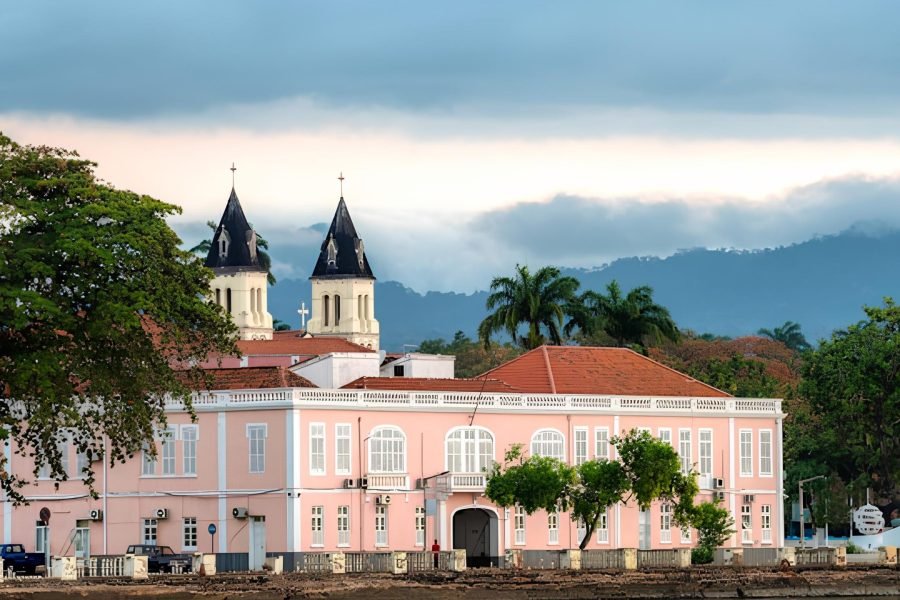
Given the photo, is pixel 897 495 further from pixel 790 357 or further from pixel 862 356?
pixel 790 357

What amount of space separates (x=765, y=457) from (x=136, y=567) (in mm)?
28712

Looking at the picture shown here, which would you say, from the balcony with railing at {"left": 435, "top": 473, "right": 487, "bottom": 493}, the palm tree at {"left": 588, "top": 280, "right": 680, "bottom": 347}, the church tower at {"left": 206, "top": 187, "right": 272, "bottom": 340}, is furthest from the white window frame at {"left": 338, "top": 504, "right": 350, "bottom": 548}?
the church tower at {"left": 206, "top": 187, "right": 272, "bottom": 340}

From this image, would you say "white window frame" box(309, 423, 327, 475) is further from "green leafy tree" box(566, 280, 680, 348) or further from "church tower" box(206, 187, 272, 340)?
"church tower" box(206, 187, 272, 340)

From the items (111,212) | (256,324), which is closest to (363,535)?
(111,212)

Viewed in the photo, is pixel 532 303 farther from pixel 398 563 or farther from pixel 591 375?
pixel 398 563

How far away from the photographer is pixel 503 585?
61.9m

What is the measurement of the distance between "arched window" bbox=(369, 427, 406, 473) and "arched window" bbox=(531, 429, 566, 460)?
542 centimetres

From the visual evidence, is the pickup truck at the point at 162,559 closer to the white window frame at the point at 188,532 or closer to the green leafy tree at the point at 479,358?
the white window frame at the point at 188,532

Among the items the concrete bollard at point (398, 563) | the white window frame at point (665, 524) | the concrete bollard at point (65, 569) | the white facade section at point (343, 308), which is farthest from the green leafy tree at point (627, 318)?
the white facade section at point (343, 308)

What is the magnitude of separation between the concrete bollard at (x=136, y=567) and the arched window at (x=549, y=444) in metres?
17.7

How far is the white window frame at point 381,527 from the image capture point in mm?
72312

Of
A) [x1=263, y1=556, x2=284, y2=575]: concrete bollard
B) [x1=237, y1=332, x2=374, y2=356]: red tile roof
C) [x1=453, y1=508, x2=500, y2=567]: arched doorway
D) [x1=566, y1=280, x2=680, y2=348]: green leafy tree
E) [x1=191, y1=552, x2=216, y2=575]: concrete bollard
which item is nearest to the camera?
[x1=191, y1=552, x2=216, y2=575]: concrete bollard

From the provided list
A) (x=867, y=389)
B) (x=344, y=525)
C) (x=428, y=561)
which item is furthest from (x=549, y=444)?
(x=867, y=389)

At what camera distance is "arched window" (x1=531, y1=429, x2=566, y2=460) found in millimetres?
76188
